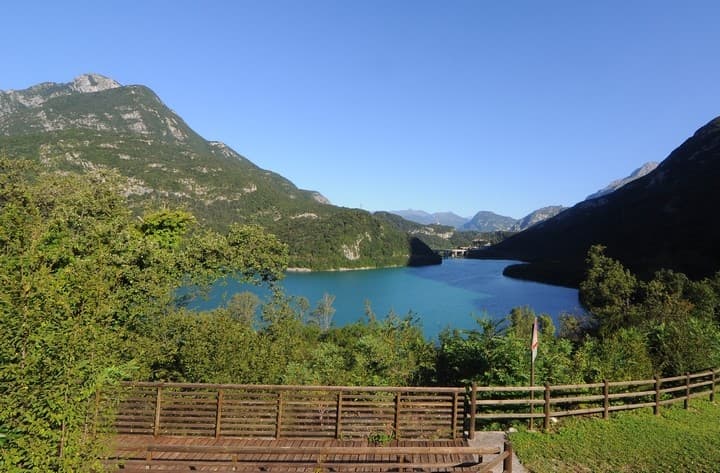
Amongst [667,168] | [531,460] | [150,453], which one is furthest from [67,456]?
[667,168]

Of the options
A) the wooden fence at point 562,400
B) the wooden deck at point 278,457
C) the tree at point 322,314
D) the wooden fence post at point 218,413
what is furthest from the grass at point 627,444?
the tree at point 322,314

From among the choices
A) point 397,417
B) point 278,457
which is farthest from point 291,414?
point 397,417

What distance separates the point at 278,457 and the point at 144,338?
7491 mm

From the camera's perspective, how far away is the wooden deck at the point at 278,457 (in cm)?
695

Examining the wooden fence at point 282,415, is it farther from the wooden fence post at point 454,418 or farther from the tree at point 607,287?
the tree at point 607,287

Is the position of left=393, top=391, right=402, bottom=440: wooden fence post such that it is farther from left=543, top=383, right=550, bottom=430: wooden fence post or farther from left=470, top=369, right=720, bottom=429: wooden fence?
left=543, top=383, right=550, bottom=430: wooden fence post

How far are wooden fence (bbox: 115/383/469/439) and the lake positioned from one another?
47046 millimetres

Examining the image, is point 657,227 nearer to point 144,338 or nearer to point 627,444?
point 627,444

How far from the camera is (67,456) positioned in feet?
13.6

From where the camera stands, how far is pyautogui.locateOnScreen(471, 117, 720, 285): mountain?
87.9m

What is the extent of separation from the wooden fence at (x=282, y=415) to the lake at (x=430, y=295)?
154 feet

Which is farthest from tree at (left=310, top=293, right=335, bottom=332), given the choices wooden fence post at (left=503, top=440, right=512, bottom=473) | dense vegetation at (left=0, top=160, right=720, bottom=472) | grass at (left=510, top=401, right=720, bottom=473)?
wooden fence post at (left=503, top=440, right=512, bottom=473)

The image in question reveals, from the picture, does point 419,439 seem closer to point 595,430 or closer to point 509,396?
point 509,396

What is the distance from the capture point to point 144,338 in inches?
515
